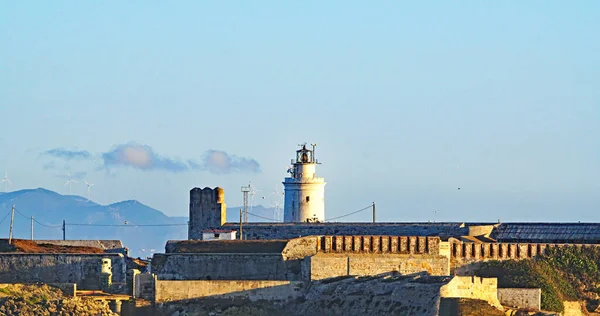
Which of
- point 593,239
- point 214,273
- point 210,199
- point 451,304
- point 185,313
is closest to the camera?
point 451,304

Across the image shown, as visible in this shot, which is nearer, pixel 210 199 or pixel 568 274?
pixel 568 274

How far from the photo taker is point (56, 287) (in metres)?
73.3

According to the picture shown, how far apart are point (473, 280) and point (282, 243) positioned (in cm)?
1149

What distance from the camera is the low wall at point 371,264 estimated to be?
73312 millimetres

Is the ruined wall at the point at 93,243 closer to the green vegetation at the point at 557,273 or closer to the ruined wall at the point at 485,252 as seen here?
the ruined wall at the point at 485,252

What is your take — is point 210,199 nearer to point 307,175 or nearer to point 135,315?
point 307,175

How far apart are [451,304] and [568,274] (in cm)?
1290

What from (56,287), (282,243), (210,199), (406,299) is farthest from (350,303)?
(210,199)

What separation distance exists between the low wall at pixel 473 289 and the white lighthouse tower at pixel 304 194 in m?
22.0

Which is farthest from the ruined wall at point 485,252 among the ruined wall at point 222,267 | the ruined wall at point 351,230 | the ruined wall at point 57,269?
the ruined wall at point 57,269

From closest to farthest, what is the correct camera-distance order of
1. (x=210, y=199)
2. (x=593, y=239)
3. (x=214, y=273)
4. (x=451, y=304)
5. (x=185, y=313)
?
(x=451, y=304)
(x=185, y=313)
(x=214, y=273)
(x=593, y=239)
(x=210, y=199)

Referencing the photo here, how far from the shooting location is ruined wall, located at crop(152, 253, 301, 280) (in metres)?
75.2

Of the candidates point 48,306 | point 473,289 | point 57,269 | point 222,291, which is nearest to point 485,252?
point 473,289

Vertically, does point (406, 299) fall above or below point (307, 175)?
below
